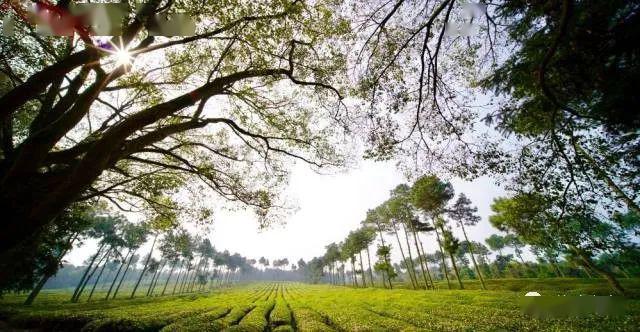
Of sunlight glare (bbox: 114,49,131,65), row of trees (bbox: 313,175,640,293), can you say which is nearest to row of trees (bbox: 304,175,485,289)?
row of trees (bbox: 313,175,640,293)

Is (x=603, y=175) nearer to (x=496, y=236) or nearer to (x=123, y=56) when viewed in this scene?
(x=123, y=56)

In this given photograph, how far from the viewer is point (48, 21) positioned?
7391mm

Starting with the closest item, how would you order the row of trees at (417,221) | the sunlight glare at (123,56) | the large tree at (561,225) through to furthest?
the sunlight glare at (123,56) < the large tree at (561,225) < the row of trees at (417,221)

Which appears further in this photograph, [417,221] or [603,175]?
[417,221]

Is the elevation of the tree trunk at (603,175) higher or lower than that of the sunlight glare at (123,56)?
lower

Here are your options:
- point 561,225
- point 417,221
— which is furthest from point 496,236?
point 561,225

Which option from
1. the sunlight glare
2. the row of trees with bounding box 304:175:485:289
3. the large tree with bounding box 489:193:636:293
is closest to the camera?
the sunlight glare

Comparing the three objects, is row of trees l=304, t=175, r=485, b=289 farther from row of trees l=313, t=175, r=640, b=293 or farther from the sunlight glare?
the sunlight glare

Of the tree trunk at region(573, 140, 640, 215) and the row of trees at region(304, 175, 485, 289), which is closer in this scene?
the tree trunk at region(573, 140, 640, 215)

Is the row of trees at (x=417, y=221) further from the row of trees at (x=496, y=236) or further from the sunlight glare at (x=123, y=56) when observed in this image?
the sunlight glare at (x=123, y=56)

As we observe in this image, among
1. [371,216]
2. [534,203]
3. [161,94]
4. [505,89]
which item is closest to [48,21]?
[161,94]

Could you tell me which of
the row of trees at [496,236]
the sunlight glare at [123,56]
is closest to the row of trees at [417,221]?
the row of trees at [496,236]

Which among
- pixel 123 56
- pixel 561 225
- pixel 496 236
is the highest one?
pixel 496 236

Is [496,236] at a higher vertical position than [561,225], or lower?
higher
